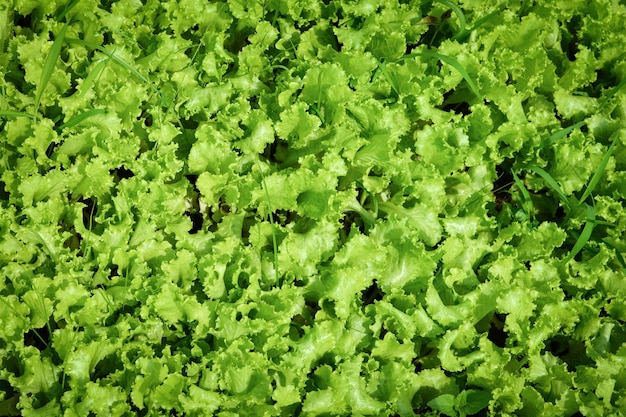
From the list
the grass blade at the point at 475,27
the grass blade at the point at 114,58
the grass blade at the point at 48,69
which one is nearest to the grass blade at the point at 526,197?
the grass blade at the point at 475,27

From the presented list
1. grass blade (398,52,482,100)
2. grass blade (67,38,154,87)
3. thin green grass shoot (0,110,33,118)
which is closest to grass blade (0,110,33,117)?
thin green grass shoot (0,110,33,118)

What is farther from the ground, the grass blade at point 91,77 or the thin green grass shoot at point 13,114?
the grass blade at point 91,77

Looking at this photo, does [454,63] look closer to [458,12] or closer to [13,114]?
[458,12]

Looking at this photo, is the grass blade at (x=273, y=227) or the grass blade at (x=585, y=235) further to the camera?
the grass blade at (x=585, y=235)

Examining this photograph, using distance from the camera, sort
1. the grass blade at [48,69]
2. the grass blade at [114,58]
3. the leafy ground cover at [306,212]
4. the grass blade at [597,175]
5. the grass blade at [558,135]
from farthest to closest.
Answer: the grass blade at [558,135]
the grass blade at [597,175]
the grass blade at [114,58]
the grass blade at [48,69]
the leafy ground cover at [306,212]

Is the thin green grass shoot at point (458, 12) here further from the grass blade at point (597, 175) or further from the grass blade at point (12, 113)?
the grass blade at point (12, 113)

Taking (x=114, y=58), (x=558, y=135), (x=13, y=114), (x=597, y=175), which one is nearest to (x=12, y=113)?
(x=13, y=114)

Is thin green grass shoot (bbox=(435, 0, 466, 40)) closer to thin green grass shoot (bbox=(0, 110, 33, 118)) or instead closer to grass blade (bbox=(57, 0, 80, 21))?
grass blade (bbox=(57, 0, 80, 21))
